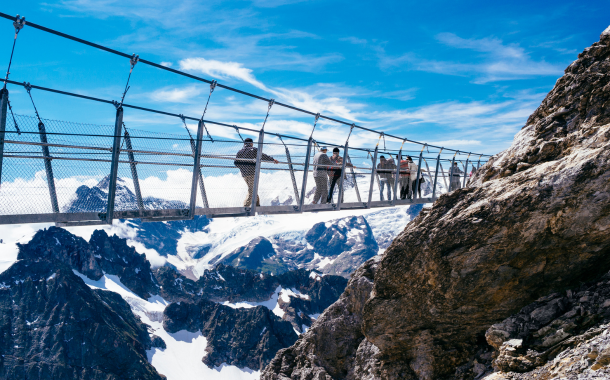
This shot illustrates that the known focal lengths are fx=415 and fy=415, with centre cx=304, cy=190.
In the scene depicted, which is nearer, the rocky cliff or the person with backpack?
the rocky cliff

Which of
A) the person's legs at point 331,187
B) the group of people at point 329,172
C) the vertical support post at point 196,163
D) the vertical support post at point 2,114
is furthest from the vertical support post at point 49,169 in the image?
the person's legs at point 331,187

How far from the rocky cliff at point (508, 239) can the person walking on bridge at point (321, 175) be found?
5.14 m

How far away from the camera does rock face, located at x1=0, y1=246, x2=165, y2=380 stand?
6486 inches

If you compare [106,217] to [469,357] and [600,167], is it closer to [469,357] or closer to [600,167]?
[469,357]

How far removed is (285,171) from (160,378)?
625 feet

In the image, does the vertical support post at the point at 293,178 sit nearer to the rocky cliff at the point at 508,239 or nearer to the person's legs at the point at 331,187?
the person's legs at the point at 331,187

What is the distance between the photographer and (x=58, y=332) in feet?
578

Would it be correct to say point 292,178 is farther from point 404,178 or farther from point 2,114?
point 404,178

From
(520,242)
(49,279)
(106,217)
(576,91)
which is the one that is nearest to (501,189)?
(520,242)

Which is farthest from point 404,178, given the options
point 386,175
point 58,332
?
point 58,332

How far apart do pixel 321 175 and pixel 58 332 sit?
202 m

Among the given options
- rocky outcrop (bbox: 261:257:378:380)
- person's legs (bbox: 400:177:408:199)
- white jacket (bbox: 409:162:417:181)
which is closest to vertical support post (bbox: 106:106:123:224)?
rocky outcrop (bbox: 261:257:378:380)

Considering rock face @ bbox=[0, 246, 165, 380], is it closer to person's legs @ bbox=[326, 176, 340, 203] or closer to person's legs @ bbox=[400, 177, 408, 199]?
person's legs @ bbox=[400, 177, 408, 199]

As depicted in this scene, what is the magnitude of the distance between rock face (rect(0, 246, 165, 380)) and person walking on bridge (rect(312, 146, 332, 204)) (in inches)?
7184
